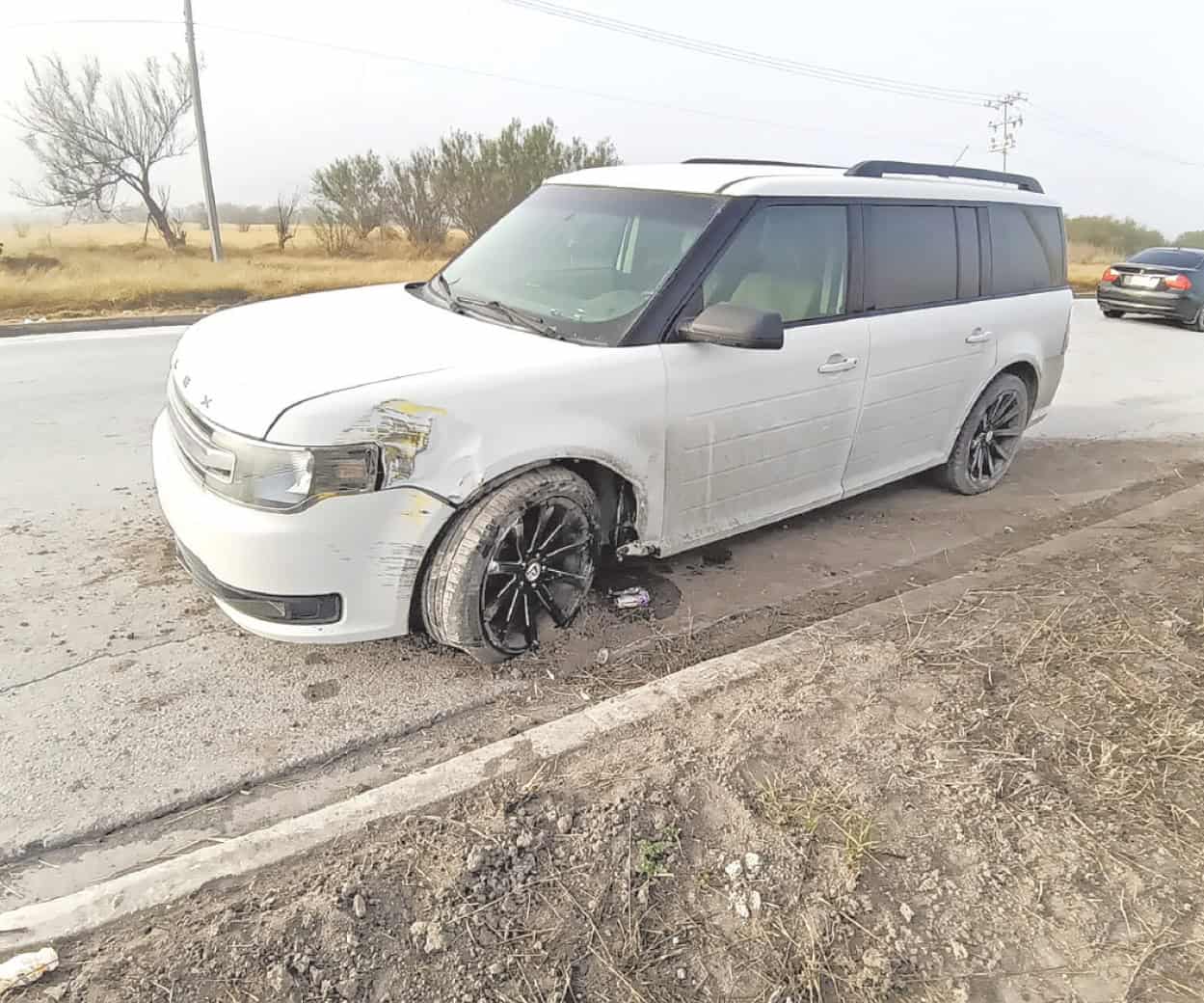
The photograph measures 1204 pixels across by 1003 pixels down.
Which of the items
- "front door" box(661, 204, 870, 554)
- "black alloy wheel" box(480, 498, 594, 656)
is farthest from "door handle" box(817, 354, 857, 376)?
"black alloy wheel" box(480, 498, 594, 656)

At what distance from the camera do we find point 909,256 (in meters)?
4.48

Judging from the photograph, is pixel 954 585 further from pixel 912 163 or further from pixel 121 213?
pixel 121 213

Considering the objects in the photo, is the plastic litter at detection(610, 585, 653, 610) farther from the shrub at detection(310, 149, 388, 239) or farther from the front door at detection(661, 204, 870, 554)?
the shrub at detection(310, 149, 388, 239)

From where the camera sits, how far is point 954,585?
13.3 feet

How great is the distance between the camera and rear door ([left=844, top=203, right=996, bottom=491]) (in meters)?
4.32

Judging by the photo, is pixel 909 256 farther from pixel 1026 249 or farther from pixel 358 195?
pixel 358 195

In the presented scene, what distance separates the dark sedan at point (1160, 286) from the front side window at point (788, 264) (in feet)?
47.5

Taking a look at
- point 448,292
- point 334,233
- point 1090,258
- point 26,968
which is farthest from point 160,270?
point 1090,258

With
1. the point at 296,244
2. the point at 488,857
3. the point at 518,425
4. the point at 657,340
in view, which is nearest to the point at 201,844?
the point at 488,857

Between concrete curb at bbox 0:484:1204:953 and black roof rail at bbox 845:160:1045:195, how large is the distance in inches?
86.8

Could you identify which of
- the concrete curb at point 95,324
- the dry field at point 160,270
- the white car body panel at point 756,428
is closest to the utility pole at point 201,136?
the dry field at point 160,270

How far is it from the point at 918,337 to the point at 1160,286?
14.1m

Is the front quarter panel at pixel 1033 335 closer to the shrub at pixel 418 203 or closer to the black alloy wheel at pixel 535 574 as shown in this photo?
the black alloy wheel at pixel 535 574

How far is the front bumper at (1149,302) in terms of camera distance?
15172mm
